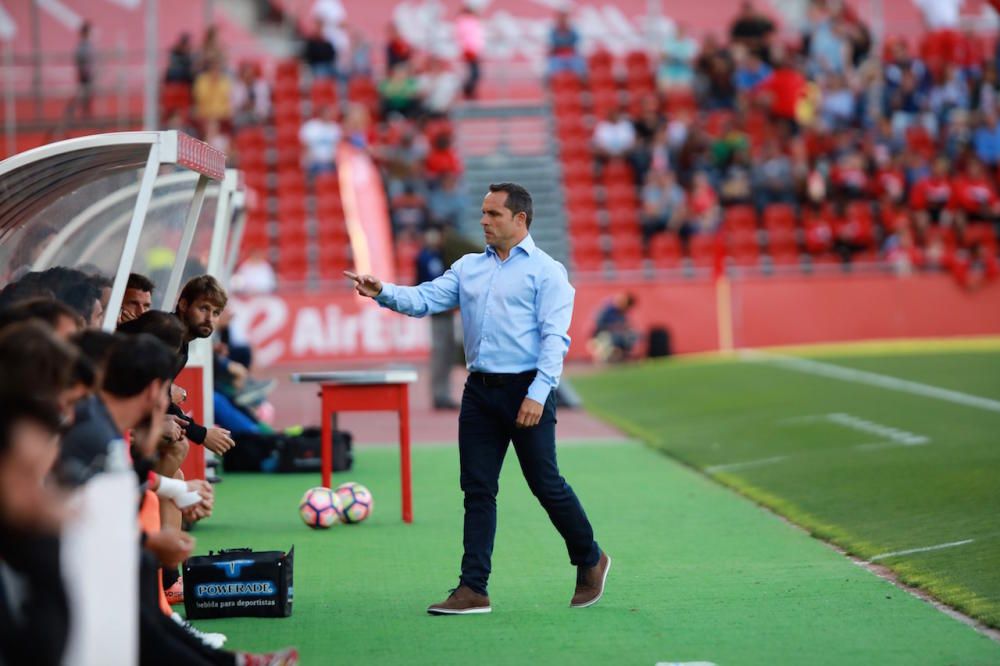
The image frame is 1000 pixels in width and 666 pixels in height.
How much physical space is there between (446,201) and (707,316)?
5.36 metres

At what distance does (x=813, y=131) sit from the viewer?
3341cm

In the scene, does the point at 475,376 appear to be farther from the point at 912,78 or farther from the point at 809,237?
the point at 912,78

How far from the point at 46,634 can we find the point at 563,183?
2909 centimetres

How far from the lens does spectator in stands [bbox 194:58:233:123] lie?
31234 mm

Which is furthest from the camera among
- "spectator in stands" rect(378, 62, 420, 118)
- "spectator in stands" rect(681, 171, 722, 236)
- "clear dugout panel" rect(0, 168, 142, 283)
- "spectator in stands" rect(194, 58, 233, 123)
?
"spectator in stands" rect(378, 62, 420, 118)

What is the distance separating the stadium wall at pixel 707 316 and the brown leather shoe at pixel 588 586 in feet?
64.7

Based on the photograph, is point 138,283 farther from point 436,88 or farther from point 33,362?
point 436,88

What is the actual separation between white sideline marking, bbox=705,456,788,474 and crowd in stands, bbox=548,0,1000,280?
15.8 meters

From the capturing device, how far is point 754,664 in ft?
21.9

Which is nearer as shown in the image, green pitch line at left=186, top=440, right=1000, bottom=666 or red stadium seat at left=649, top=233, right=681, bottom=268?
green pitch line at left=186, top=440, right=1000, bottom=666

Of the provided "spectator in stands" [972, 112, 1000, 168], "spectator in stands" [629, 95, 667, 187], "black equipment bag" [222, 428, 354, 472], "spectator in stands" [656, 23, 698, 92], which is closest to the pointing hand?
"black equipment bag" [222, 428, 354, 472]

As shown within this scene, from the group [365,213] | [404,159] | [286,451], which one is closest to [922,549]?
[286,451]

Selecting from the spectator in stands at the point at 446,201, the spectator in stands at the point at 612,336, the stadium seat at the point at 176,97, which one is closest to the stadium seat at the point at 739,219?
the spectator in stands at the point at 612,336

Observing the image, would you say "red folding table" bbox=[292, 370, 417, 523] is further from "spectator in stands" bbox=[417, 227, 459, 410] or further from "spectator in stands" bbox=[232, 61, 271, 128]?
"spectator in stands" bbox=[232, 61, 271, 128]
